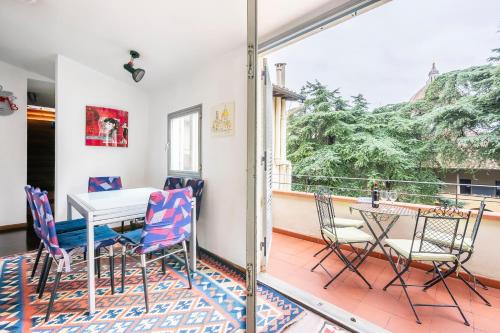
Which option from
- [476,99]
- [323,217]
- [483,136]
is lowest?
[323,217]

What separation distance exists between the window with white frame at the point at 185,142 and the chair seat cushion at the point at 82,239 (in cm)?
125

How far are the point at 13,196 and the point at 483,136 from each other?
8.54 meters

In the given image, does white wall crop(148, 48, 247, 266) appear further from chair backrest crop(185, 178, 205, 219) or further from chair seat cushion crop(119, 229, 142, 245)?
chair seat cushion crop(119, 229, 142, 245)

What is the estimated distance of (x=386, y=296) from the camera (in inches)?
82.8

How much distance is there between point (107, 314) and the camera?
1.83 m

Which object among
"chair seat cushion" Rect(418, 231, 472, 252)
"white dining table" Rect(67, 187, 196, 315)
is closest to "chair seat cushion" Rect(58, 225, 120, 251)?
"white dining table" Rect(67, 187, 196, 315)

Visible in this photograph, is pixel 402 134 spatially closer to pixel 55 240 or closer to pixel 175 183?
pixel 175 183

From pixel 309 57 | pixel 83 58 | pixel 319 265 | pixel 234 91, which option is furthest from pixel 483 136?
pixel 83 58

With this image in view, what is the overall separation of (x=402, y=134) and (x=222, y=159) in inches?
214

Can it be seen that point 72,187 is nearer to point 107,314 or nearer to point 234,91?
point 107,314

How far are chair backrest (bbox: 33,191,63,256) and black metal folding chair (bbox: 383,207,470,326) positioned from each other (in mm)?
2708

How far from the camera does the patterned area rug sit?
1.70 metres

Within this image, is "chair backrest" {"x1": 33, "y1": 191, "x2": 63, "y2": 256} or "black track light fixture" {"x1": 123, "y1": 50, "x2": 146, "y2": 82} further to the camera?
"black track light fixture" {"x1": 123, "y1": 50, "x2": 146, "y2": 82}

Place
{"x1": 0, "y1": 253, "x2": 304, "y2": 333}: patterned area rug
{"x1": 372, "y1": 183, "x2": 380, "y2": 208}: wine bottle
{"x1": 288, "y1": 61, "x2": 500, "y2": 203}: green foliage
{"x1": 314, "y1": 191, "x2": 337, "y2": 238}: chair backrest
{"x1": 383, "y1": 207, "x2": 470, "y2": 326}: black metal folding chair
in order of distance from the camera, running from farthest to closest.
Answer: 1. {"x1": 288, "y1": 61, "x2": 500, "y2": 203}: green foliage
2. {"x1": 372, "y1": 183, "x2": 380, "y2": 208}: wine bottle
3. {"x1": 314, "y1": 191, "x2": 337, "y2": 238}: chair backrest
4. {"x1": 383, "y1": 207, "x2": 470, "y2": 326}: black metal folding chair
5. {"x1": 0, "y1": 253, "x2": 304, "y2": 333}: patterned area rug
